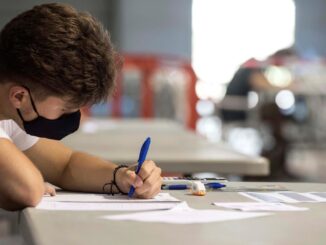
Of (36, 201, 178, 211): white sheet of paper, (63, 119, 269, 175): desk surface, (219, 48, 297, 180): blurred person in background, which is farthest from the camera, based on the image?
(219, 48, 297, 180): blurred person in background

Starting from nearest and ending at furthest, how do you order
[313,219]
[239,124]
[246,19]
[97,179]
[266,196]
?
1. [313,219]
2. [266,196]
3. [97,179]
4. [239,124]
5. [246,19]

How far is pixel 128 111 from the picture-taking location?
6.91 meters

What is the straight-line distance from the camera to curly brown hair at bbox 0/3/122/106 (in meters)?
1.27

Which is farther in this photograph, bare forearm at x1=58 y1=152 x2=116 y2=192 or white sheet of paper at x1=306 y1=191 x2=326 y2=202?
bare forearm at x1=58 y1=152 x2=116 y2=192

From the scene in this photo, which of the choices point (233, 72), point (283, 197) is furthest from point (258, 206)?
point (233, 72)

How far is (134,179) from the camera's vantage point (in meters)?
1.40

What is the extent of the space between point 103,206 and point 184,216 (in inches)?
6.8

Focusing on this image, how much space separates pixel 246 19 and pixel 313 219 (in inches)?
466

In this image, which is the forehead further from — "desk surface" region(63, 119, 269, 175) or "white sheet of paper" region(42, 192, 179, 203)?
"desk surface" region(63, 119, 269, 175)

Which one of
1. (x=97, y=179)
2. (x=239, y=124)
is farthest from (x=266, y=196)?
(x=239, y=124)

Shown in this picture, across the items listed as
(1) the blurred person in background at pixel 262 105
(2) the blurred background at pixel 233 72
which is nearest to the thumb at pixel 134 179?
(2) the blurred background at pixel 233 72

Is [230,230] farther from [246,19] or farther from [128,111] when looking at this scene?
[246,19]

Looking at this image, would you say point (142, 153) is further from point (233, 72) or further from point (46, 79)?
point (233, 72)

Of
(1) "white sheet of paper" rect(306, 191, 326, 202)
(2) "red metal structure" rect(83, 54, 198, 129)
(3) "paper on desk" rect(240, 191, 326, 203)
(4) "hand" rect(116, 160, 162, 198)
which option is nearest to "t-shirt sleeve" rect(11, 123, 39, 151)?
(4) "hand" rect(116, 160, 162, 198)
